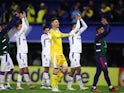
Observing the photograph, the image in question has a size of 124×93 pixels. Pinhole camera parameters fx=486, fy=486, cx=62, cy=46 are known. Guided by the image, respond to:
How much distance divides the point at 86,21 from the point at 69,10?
1771 mm

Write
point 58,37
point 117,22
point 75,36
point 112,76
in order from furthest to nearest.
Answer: point 117,22
point 112,76
point 75,36
point 58,37

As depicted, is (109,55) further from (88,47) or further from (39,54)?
(39,54)

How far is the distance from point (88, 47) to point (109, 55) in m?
1.23

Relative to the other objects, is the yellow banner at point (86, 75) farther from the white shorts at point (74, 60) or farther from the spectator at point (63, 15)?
the white shorts at point (74, 60)

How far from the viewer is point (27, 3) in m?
27.7

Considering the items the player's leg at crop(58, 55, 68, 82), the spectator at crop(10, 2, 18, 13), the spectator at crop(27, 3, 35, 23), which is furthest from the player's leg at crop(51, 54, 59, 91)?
the spectator at crop(10, 2, 18, 13)

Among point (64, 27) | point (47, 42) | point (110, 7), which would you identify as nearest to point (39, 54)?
point (64, 27)

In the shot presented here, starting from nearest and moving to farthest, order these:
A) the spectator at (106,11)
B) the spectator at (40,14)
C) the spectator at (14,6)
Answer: the spectator at (106,11)
the spectator at (40,14)
the spectator at (14,6)

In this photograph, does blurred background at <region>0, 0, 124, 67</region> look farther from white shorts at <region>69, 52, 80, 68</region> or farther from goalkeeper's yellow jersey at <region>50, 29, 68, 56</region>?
goalkeeper's yellow jersey at <region>50, 29, 68, 56</region>

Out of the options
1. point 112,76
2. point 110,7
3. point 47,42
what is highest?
point 110,7

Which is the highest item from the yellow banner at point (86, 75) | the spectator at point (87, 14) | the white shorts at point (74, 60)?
the spectator at point (87, 14)

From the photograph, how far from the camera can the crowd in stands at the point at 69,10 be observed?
2547cm

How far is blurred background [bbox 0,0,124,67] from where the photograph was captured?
25266 mm

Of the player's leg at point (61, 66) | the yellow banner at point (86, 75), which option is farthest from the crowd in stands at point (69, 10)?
the player's leg at point (61, 66)
